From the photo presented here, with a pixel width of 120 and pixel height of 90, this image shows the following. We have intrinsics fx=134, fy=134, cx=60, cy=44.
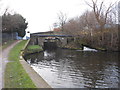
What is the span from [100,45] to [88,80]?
78.6 feet

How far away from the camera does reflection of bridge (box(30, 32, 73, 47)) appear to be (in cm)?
3406

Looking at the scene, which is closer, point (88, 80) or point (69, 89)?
point (69, 89)

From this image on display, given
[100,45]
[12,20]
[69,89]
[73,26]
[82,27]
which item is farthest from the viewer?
[73,26]

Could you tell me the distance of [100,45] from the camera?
31422mm

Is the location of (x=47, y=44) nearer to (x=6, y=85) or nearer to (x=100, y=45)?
(x=100, y=45)

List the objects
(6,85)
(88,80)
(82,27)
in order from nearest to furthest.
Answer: (6,85) < (88,80) < (82,27)

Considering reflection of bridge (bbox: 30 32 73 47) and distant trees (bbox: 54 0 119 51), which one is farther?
reflection of bridge (bbox: 30 32 73 47)

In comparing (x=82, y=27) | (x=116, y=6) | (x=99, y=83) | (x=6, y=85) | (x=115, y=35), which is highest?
(x=116, y=6)

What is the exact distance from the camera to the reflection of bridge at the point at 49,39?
3406cm

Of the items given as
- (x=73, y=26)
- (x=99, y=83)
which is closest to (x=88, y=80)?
(x=99, y=83)

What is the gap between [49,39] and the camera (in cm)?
3834

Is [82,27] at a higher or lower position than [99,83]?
higher

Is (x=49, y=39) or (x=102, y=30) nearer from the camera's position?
(x=102, y=30)

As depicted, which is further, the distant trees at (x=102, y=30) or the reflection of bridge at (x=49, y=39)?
the reflection of bridge at (x=49, y=39)
